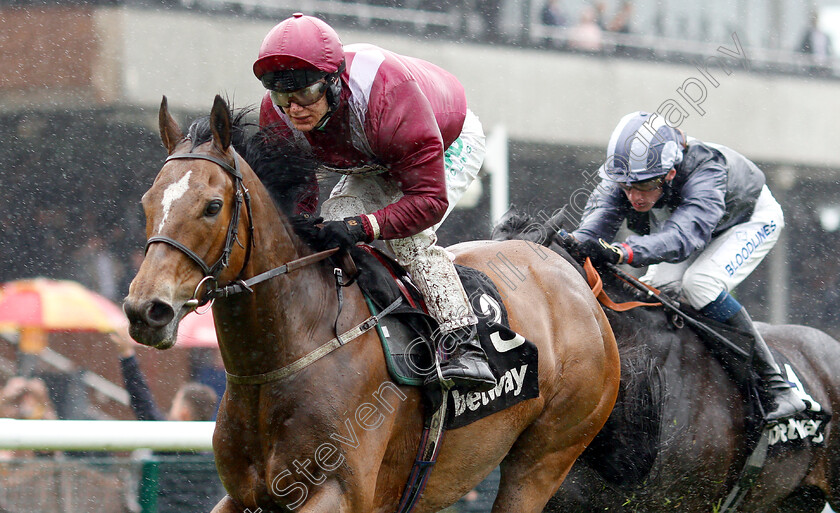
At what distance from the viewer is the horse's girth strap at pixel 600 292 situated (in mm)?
4020

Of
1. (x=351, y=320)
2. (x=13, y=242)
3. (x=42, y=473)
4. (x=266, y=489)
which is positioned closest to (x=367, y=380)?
(x=351, y=320)

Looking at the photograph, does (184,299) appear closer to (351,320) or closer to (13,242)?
(351,320)

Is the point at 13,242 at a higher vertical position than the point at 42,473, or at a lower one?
lower

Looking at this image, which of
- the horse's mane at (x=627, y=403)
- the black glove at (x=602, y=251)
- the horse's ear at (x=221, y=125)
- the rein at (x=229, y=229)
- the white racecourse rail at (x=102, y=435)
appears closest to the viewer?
the rein at (x=229, y=229)

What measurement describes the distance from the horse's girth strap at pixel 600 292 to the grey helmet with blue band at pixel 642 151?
47 cm

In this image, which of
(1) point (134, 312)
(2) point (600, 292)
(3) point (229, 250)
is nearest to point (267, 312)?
(3) point (229, 250)

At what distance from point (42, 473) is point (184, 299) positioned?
2352 millimetres

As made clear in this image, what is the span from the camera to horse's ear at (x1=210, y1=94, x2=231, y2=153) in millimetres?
2580

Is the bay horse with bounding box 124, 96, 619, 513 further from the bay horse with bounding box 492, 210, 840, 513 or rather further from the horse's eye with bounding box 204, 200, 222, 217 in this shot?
the bay horse with bounding box 492, 210, 840, 513

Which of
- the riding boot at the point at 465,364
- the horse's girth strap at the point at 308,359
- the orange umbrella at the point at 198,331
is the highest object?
the horse's girth strap at the point at 308,359

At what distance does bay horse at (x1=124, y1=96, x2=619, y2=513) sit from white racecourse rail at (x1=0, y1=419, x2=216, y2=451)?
1198 mm

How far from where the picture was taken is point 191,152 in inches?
102

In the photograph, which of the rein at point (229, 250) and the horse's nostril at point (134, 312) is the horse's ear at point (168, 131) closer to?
the rein at point (229, 250)

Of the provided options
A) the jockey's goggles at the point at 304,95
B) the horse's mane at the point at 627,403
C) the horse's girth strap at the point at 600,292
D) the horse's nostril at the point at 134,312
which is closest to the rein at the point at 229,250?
the horse's nostril at the point at 134,312
